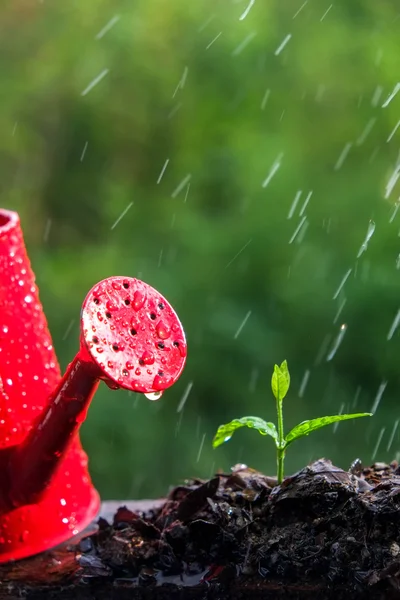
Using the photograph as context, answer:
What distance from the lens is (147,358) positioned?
2.51ft

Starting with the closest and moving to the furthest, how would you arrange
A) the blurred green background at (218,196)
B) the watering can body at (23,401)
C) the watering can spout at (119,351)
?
the watering can spout at (119,351) → the watering can body at (23,401) → the blurred green background at (218,196)

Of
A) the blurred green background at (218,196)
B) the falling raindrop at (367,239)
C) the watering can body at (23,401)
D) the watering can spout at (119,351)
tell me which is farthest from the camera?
the blurred green background at (218,196)

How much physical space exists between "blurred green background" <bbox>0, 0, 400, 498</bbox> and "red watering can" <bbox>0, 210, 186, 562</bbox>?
1.72 metres

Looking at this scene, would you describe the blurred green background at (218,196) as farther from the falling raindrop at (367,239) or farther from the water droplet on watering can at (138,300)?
the water droplet on watering can at (138,300)

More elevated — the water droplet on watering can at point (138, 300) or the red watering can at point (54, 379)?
the water droplet on watering can at point (138, 300)

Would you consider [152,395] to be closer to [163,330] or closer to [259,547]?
[163,330]

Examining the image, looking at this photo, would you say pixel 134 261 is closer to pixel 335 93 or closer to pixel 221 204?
pixel 221 204

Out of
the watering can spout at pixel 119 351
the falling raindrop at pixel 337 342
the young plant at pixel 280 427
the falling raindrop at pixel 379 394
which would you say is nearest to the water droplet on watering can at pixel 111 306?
the watering can spout at pixel 119 351

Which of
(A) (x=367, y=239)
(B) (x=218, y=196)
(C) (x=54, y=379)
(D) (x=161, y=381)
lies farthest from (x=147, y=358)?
(B) (x=218, y=196)

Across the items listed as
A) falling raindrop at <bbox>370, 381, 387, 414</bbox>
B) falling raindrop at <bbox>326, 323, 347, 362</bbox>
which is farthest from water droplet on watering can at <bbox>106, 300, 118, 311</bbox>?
falling raindrop at <bbox>370, 381, 387, 414</bbox>

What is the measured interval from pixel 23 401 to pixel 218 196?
79.7 inches

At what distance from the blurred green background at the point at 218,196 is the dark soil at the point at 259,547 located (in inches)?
72.0

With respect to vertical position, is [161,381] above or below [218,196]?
above

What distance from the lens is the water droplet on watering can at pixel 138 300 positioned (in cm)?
78
